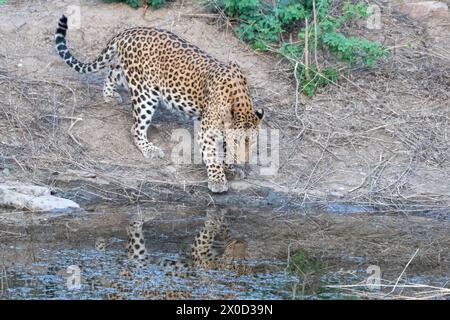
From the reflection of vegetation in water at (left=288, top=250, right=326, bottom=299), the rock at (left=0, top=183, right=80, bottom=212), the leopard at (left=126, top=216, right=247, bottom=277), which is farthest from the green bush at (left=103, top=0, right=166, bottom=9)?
the reflection of vegetation in water at (left=288, top=250, right=326, bottom=299)

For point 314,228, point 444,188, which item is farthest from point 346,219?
point 444,188

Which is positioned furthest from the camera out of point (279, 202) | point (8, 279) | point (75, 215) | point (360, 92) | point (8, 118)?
point (360, 92)

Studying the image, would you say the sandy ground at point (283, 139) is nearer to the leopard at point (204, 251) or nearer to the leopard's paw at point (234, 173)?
the leopard's paw at point (234, 173)

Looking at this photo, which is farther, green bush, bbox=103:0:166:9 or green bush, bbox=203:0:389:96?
green bush, bbox=103:0:166:9

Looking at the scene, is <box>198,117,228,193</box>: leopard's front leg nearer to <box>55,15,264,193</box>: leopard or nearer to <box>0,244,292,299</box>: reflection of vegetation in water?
<box>55,15,264,193</box>: leopard

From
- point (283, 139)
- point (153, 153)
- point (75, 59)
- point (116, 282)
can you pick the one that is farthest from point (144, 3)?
point (116, 282)

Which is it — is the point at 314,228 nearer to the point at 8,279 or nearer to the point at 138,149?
the point at 138,149

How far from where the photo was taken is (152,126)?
12.2 meters

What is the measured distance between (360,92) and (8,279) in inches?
219

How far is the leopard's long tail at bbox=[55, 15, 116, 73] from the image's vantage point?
39.7ft

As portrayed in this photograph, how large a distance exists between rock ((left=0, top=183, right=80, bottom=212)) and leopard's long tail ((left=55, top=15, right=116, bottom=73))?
81.9 inches

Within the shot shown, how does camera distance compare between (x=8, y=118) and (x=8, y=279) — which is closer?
(x=8, y=279)

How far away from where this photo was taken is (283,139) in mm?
12047

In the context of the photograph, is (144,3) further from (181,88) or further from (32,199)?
(32,199)
